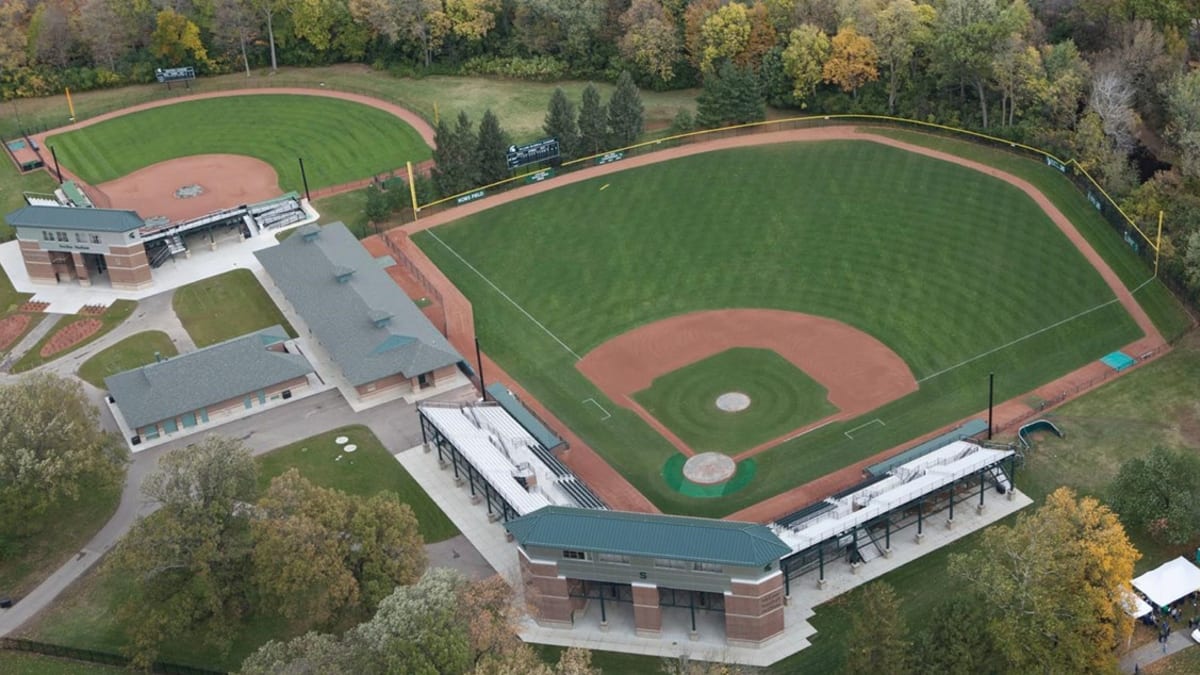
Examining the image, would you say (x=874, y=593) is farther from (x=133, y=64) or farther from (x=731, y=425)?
(x=133, y=64)

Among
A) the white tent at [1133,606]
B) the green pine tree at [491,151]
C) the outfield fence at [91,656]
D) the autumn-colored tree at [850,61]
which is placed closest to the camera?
the white tent at [1133,606]

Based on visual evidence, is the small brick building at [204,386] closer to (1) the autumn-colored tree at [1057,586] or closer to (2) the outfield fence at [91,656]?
(2) the outfield fence at [91,656]

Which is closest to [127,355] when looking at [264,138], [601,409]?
[601,409]

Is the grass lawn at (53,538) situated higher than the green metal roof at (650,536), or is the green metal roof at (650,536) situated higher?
the green metal roof at (650,536)

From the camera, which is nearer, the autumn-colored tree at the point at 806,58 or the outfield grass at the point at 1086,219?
the outfield grass at the point at 1086,219

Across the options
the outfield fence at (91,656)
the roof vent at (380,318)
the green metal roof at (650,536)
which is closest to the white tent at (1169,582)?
the green metal roof at (650,536)

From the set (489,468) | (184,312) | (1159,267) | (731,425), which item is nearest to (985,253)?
(1159,267)

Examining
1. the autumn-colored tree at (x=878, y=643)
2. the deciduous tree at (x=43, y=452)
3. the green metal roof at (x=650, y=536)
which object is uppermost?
the deciduous tree at (x=43, y=452)
